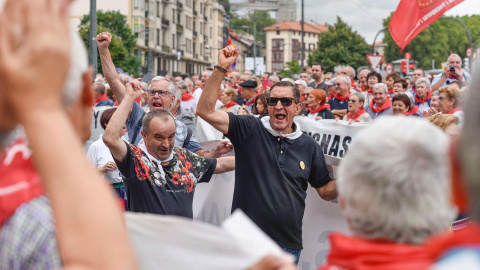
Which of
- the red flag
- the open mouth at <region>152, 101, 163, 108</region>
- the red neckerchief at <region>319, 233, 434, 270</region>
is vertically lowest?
the red neckerchief at <region>319, 233, 434, 270</region>

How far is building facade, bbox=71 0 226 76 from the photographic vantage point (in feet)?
242

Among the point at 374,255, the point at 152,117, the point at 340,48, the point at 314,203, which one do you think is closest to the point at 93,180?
the point at 374,255

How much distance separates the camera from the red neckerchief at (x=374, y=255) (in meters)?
1.68

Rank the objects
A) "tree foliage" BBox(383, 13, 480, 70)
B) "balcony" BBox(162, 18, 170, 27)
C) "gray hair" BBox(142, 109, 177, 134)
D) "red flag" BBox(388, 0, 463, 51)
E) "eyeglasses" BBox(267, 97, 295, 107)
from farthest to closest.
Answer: "tree foliage" BBox(383, 13, 480, 70) < "balcony" BBox(162, 18, 170, 27) < "red flag" BBox(388, 0, 463, 51) < "eyeglasses" BBox(267, 97, 295, 107) < "gray hair" BBox(142, 109, 177, 134)

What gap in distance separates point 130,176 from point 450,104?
4.81 m

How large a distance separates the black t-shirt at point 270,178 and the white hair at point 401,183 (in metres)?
3.10

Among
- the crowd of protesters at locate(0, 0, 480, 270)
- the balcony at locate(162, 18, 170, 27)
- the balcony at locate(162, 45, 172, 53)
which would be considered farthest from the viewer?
the balcony at locate(162, 45, 172, 53)

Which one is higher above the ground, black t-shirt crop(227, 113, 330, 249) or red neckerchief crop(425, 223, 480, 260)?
red neckerchief crop(425, 223, 480, 260)

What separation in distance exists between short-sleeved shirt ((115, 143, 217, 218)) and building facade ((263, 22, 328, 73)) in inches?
6375

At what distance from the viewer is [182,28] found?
91000 millimetres

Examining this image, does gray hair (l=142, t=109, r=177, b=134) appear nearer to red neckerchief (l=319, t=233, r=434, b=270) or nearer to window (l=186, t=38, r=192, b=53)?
red neckerchief (l=319, t=233, r=434, b=270)

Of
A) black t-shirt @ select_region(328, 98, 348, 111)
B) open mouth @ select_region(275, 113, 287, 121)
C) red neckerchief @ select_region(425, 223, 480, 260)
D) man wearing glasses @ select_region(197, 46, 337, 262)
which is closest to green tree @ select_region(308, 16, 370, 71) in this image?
black t-shirt @ select_region(328, 98, 348, 111)

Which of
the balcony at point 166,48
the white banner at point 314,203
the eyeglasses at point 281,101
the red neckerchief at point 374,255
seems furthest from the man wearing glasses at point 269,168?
the balcony at point 166,48

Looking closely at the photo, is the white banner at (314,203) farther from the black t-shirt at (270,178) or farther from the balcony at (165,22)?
the balcony at (165,22)
